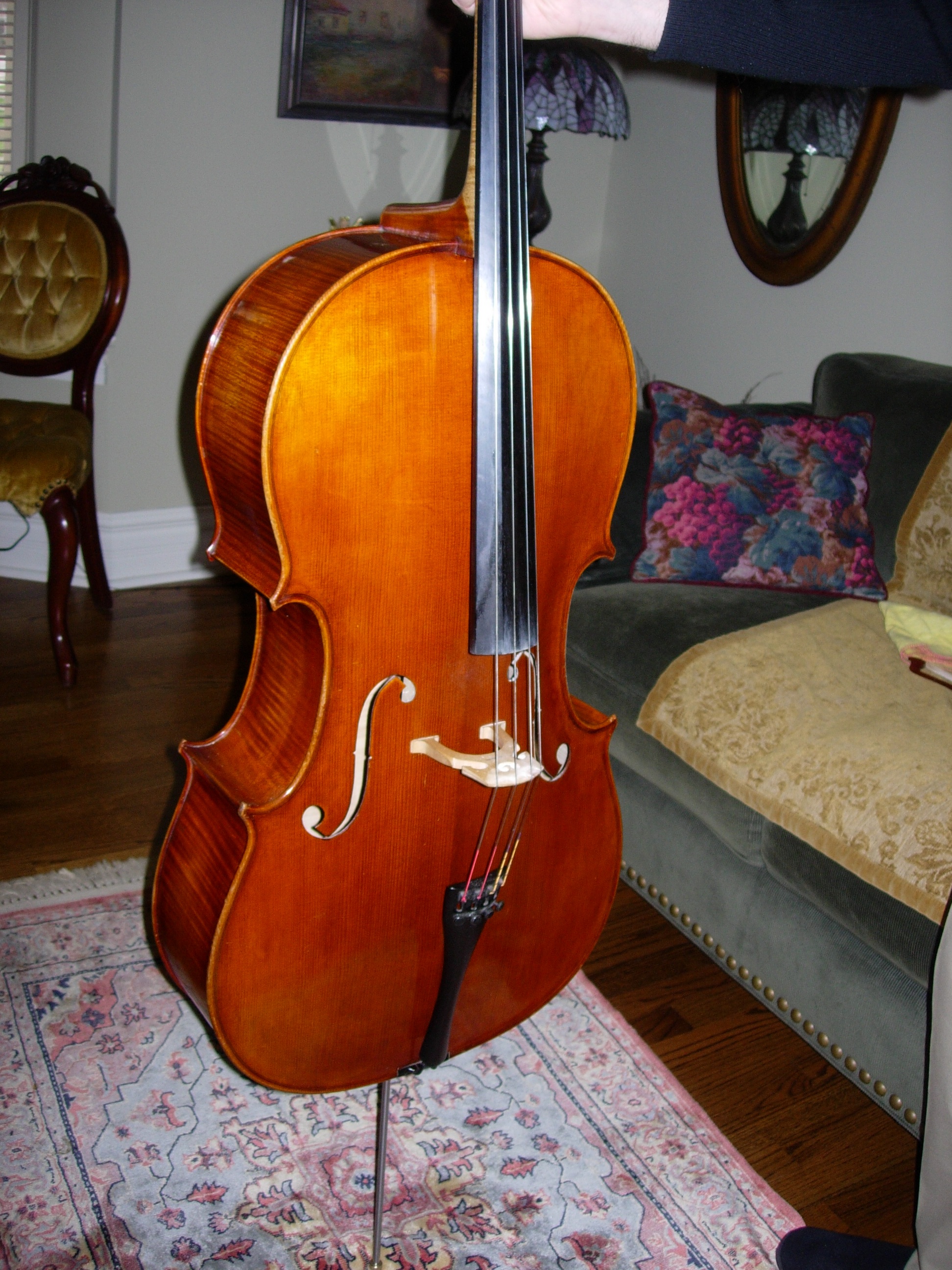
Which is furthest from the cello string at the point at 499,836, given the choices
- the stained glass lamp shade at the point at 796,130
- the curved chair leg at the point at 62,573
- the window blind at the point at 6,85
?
the window blind at the point at 6,85

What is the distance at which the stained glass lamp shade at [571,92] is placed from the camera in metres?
2.57

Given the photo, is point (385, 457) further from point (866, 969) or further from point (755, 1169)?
point (755, 1169)

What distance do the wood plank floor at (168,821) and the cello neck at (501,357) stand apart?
0.87 metres

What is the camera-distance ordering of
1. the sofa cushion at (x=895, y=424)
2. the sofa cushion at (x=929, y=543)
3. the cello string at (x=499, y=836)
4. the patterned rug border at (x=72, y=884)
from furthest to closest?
the sofa cushion at (x=895, y=424)
the sofa cushion at (x=929, y=543)
the patterned rug border at (x=72, y=884)
the cello string at (x=499, y=836)

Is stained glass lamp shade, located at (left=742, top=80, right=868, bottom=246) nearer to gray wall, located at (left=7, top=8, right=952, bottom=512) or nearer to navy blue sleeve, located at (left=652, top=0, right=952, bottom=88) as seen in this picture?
gray wall, located at (left=7, top=8, right=952, bottom=512)

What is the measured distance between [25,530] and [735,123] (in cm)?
222

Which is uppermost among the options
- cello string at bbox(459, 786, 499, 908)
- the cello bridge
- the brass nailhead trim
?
the cello bridge

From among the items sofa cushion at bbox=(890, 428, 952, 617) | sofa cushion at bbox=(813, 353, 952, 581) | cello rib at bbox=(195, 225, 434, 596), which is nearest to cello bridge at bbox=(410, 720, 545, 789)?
cello rib at bbox=(195, 225, 434, 596)

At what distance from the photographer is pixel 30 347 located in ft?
9.20

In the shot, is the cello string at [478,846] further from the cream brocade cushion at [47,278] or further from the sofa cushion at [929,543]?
the cream brocade cushion at [47,278]

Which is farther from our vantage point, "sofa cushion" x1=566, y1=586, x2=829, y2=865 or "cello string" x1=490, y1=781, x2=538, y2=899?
"sofa cushion" x1=566, y1=586, x2=829, y2=865

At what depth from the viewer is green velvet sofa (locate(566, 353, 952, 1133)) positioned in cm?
147

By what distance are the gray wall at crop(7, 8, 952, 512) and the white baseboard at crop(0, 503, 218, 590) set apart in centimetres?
5

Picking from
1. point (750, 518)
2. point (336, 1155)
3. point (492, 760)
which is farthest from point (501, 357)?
point (750, 518)
